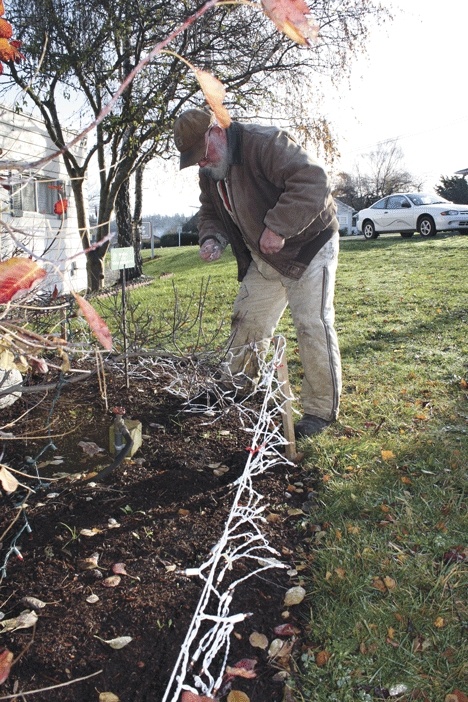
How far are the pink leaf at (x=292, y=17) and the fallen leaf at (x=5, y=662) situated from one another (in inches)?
70.6

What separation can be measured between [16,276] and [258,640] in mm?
1625

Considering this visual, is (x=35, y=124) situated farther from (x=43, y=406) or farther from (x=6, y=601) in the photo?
(x=6, y=601)

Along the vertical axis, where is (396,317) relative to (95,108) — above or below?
below

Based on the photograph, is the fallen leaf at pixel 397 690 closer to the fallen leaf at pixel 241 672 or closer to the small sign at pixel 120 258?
the fallen leaf at pixel 241 672

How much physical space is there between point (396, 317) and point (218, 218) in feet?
10.8

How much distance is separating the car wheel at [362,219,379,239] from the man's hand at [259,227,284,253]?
14.9 meters

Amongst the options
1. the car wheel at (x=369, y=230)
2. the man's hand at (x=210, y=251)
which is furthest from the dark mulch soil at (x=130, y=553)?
the car wheel at (x=369, y=230)

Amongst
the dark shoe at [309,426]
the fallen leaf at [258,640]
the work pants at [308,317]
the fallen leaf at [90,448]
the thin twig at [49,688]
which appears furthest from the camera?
the dark shoe at [309,426]

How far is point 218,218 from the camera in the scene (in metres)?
3.96

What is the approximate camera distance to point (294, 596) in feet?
7.20

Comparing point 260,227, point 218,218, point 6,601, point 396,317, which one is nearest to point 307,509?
point 6,601

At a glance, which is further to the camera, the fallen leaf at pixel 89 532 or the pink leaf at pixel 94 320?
the fallen leaf at pixel 89 532

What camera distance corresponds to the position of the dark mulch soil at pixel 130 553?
72.7 inches

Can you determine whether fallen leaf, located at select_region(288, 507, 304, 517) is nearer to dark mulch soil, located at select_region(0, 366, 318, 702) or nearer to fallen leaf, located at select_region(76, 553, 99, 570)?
dark mulch soil, located at select_region(0, 366, 318, 702)
